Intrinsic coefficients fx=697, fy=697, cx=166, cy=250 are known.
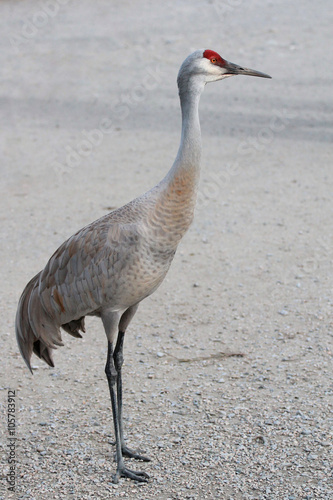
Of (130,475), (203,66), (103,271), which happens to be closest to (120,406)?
(130,475)

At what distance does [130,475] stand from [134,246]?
49.2 inches

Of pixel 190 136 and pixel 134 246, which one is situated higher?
pixel 190 136

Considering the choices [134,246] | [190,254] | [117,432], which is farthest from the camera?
[190,254]

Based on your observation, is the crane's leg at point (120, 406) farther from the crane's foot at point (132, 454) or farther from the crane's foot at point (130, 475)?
the crane's foot at point (130, 475)

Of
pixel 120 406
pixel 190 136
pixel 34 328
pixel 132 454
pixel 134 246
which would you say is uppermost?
pixel 190 136

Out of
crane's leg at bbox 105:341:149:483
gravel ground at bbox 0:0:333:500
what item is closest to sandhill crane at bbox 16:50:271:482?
crane's leg at bbox 105:341:149:483

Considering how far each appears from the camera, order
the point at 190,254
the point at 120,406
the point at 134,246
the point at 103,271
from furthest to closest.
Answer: the point at 190,254
the point at 120,406
the point at 103,271
the point at 134,246

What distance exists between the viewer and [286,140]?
9.19m

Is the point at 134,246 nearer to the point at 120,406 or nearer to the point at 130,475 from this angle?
the point at 120,406

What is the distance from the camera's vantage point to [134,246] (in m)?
3.65

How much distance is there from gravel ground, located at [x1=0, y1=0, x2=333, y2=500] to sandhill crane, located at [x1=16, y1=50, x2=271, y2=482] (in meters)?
0.42

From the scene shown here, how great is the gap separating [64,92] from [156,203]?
307 inches

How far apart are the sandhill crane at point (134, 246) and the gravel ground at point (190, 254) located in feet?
1.39

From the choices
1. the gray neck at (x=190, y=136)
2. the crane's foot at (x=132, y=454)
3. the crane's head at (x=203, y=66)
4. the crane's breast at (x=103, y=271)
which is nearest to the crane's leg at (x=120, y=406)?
the crane's foot at (x=132, y=454)
